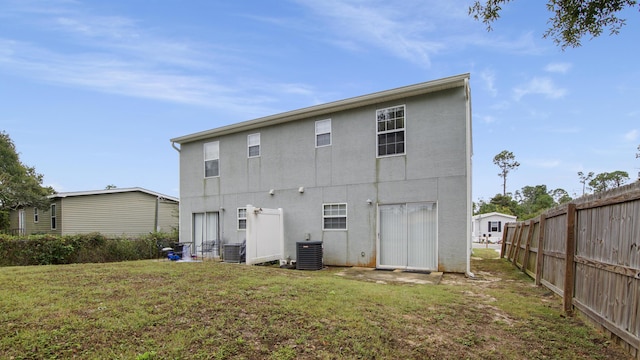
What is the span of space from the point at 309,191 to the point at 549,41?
309 inches

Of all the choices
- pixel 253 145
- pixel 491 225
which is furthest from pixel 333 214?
pixel 491 225

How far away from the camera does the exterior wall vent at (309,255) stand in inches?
414

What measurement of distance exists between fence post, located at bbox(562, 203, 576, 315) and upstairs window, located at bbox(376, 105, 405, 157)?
17.5ft

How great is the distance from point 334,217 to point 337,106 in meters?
3.72

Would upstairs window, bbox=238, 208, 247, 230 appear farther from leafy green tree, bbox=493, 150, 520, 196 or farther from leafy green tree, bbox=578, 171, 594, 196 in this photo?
leafy green tree, bbox=578, 171, 594, 196

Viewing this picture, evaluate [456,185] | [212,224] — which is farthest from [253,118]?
Answer: [456,185]

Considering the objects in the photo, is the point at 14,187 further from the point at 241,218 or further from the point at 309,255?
the point at 309,255

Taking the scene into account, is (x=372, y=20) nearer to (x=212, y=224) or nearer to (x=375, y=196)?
(x=375, y=196)

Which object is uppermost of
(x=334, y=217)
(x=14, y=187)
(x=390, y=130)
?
(x=390, y=130)

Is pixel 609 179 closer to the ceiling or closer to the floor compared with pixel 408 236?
closer to the ceiling

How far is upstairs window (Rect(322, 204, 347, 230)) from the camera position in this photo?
11062mm

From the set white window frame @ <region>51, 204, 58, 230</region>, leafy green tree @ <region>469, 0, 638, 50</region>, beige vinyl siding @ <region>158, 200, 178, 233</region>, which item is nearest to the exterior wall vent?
leafy green tree @ <region>469, 0, 638, 50</region>

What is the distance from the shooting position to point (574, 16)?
214 inches

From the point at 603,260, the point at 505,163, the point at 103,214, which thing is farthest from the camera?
the point at 505,163
